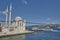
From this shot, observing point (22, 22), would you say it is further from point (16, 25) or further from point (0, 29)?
point (0, 29)

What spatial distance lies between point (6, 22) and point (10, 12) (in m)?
4.69

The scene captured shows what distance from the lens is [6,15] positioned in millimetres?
73688

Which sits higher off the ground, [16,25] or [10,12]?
[10,12]

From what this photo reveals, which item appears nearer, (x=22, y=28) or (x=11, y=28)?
(x=11, y=28)

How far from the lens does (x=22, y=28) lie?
70625 mm

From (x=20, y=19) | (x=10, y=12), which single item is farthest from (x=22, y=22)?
(x=10, y=12)

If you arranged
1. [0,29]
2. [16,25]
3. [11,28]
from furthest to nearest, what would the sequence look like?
1. [16,25]
2. [11,28]
3. [0,29]

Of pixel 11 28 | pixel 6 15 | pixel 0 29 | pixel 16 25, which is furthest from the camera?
pixel 6 15

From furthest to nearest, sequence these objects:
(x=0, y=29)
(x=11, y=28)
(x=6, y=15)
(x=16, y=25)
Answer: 1. (x=6, y=15)
2. (x=16, y=25)
3. (x=11, y=28)
4. (x=0, y=29)

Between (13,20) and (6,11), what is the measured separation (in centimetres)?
434

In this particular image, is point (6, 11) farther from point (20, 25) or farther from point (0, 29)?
point (0, 29)

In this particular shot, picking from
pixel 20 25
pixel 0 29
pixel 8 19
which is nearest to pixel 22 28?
pixel 20 25

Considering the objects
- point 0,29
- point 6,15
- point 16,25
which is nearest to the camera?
point 0,29

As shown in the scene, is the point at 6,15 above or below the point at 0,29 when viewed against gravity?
above
